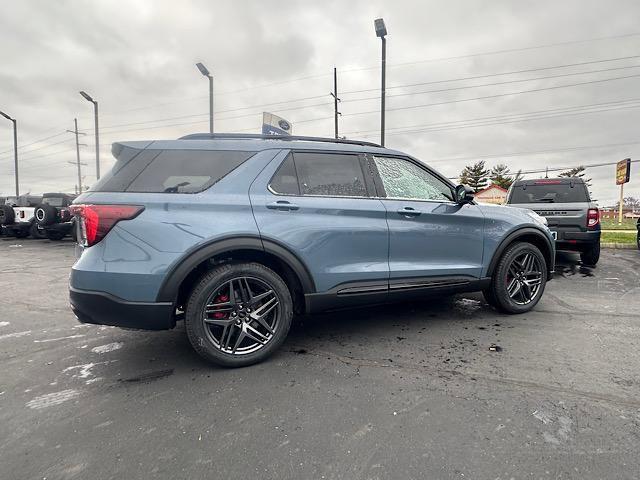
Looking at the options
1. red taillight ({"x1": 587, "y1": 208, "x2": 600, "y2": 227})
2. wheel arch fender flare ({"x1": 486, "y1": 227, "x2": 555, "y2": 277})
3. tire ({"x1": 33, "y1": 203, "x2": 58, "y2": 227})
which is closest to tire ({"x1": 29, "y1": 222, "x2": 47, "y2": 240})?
tire ({"x1": 33, "y1": 203, "x2": 58, "y2": 227})

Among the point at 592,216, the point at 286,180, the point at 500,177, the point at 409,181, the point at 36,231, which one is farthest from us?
the point at 500,177

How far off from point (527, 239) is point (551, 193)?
13.5 ft

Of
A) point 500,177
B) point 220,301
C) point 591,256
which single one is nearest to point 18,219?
point 220,301

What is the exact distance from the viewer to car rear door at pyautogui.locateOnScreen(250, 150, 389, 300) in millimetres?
2979

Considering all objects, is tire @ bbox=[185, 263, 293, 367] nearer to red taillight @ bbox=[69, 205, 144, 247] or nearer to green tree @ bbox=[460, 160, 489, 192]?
red taillight @ bbox=[69, 205, 144, 247]

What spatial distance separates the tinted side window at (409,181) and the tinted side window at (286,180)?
873 mm

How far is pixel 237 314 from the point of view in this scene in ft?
9.50

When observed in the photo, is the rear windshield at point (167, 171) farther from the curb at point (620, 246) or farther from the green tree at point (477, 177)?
the green tree at point (477, 177)

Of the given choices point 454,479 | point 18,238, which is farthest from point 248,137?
point 18,238

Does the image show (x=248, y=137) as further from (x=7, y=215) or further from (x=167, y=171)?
(x=7, y=215)

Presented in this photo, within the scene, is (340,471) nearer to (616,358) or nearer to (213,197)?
(213,197)

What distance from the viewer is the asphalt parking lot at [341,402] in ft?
6.16

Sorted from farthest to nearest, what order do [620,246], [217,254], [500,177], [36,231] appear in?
1. [500,177]
2. [36,231]
3. [620,246]
4. [217,254]

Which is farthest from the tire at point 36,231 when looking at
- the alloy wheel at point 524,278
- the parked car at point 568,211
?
the parked car at point 568,211
